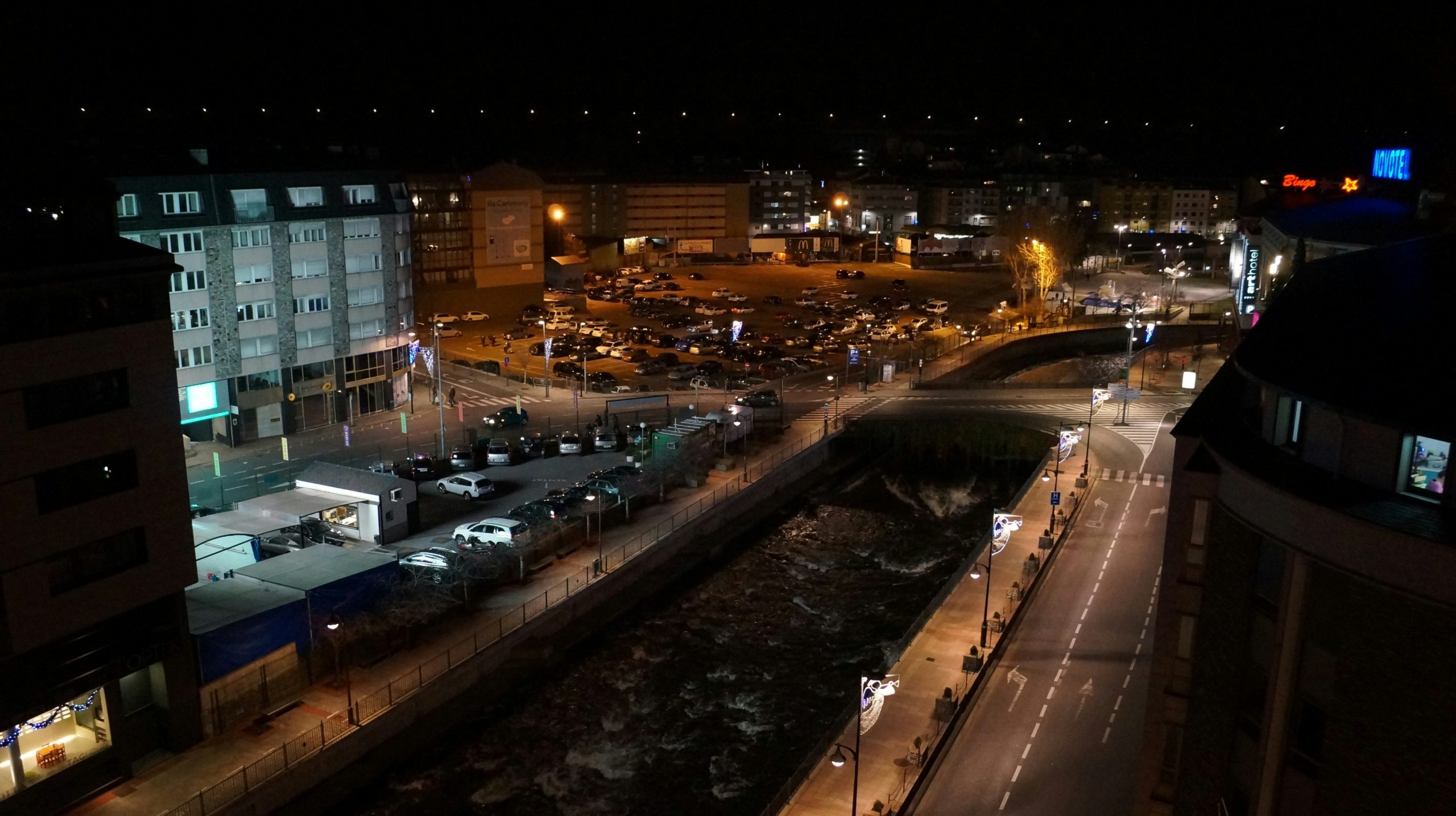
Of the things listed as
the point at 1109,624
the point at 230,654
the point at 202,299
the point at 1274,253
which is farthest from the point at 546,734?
the point at 1274,253

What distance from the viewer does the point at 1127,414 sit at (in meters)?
53.6

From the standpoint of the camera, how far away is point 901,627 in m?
34.8

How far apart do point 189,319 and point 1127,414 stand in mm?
43150

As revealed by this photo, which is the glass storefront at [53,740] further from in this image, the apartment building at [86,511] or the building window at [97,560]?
the building window at [97,560]

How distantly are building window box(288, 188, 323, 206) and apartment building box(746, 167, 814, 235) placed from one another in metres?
80.0

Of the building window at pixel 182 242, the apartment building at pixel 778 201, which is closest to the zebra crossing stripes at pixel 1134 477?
the building window at pixel 182 242

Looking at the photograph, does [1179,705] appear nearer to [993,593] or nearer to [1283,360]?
[1283,360]

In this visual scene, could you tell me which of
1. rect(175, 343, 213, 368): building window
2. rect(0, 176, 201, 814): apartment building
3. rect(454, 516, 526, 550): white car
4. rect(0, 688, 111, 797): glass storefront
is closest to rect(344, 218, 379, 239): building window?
rect(175, 343, 213, 368): building window

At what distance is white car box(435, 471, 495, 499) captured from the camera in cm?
3956

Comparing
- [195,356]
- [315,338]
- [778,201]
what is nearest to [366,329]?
[315,338]

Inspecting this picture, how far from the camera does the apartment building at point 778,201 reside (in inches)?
4988

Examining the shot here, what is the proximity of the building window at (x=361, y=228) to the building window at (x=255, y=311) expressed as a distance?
5.40 meters

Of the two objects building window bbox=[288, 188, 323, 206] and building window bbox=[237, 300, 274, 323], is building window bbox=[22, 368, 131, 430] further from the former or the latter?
building window bbox=[288, 188, 323, 206]

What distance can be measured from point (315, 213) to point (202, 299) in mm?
6829
